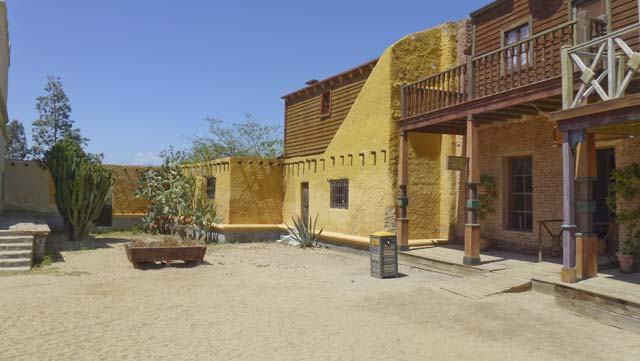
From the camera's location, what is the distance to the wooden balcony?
839 centimetres

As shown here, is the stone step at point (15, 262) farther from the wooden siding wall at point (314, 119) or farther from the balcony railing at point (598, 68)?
the balcony railing at point (598, 68)

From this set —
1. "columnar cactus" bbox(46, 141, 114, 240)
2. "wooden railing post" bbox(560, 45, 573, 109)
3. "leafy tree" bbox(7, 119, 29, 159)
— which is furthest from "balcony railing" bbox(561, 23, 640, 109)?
"leafy tree" bbox(7, 119, 29, 159)

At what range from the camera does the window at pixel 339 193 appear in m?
14.9

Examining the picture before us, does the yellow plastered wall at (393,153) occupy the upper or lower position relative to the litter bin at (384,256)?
upper

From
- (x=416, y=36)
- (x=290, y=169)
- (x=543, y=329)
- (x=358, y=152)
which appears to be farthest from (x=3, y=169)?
(x=543, y=329)

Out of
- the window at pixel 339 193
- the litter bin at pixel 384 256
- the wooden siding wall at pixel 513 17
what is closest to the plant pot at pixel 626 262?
the litter bin at pixel 384 256

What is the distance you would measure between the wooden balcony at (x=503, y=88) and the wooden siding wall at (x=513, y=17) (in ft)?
1.33

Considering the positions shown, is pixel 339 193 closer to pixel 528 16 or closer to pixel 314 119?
pixel 314 119

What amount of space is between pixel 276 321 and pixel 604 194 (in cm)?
764

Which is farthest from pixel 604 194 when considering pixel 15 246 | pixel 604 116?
pixel 15 246

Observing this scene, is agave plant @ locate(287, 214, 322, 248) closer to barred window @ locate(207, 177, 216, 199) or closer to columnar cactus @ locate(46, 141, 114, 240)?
barred window @ locate(207, 177, 216, 199)

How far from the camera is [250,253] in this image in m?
14.1

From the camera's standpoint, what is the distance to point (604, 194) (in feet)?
33.7

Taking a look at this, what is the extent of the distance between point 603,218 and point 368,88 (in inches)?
272
